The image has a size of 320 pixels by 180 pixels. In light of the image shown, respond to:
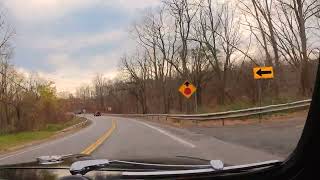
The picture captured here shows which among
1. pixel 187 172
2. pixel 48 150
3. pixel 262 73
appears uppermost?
pixel 262 73

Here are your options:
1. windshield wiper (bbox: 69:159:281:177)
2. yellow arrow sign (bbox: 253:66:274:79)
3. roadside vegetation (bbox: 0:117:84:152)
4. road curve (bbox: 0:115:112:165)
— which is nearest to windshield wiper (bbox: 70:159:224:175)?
windshield wiper (bbox: 69:159:281:177)

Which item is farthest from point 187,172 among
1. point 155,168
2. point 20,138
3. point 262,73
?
point 20,138

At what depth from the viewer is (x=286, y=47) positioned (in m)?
43.8

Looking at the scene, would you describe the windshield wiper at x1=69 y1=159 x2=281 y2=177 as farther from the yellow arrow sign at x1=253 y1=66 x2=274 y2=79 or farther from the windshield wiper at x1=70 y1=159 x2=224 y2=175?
the yellow arrow sign at x1=253 y1=66 x2=274 y2=79

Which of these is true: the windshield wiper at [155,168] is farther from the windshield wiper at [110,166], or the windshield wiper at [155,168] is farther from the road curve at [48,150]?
the road curve at [48,150]

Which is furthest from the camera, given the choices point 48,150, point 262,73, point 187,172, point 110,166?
point 262,73

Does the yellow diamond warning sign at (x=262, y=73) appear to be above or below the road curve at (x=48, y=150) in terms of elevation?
above

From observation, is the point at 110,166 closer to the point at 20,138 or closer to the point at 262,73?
the point at 262,73

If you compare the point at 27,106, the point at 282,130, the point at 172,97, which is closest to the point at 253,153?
the point at 282,130

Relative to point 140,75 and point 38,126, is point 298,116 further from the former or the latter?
point 140,75

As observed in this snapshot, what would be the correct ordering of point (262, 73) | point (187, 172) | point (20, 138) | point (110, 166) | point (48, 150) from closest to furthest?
point (187, 172), point (110, 166), point (48, 150), point (262, 73), point (20, 138)

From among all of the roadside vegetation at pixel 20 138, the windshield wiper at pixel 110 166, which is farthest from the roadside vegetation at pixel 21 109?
the windshield wiper at pixel 110 166

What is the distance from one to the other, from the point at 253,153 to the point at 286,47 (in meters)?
30.3

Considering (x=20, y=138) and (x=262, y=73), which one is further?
(x=20, y=138)
